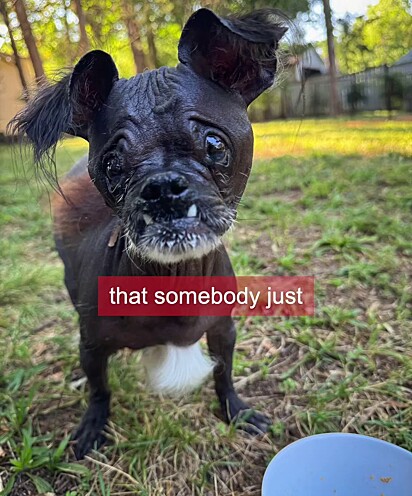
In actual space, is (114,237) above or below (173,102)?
below

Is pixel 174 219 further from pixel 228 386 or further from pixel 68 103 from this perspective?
pixel 228 386

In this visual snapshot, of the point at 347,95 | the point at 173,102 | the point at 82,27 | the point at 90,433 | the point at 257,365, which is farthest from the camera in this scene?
the point at 257,365

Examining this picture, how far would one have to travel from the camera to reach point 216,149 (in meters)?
1.14

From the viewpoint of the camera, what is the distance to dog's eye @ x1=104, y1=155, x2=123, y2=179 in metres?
1.15

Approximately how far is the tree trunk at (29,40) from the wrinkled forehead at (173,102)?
0.90 feet

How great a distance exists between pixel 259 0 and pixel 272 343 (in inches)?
55.0

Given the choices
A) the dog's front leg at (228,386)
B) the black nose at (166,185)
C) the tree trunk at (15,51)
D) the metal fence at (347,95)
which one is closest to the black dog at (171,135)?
the black nose at (166,185)

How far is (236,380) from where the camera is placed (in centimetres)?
205

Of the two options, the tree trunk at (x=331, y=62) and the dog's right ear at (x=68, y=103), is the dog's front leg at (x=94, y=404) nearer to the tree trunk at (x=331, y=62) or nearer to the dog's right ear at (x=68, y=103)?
the dog's right ear at (x=68, y=103)

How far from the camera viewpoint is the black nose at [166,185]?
3.28 feet

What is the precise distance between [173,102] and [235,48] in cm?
22

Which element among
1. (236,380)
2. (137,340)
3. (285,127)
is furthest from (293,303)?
(137,340)

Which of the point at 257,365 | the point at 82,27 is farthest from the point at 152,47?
the point at 257,365

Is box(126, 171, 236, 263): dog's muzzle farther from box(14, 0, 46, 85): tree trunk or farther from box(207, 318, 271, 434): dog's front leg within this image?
box(207, 318, 271, 434): dog's front leg
